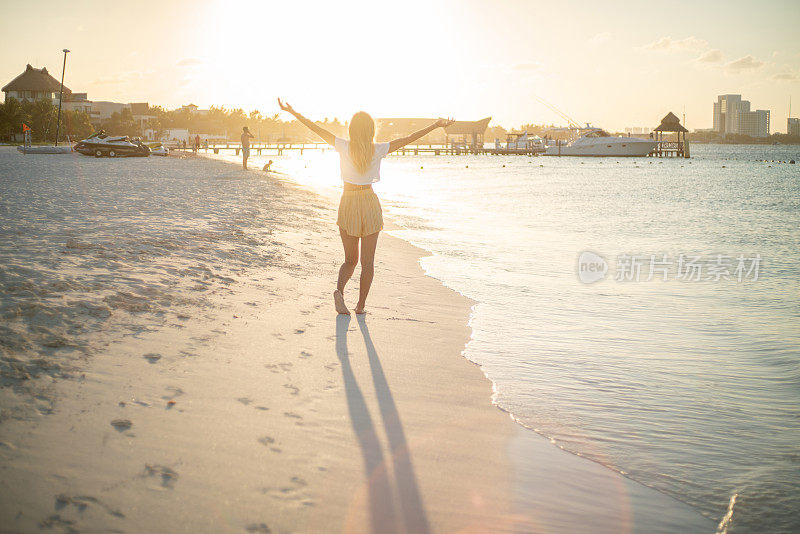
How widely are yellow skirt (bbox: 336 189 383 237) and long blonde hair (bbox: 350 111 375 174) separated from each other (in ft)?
0.85

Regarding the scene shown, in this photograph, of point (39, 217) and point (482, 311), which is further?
point (39, 217)

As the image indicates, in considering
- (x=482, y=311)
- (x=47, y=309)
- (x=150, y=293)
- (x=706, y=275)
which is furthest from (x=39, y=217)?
(x=706, y=275)

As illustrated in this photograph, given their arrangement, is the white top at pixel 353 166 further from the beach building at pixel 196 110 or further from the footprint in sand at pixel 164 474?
the beach building at pixel 196 110

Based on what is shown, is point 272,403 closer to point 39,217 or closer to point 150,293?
point 150,293

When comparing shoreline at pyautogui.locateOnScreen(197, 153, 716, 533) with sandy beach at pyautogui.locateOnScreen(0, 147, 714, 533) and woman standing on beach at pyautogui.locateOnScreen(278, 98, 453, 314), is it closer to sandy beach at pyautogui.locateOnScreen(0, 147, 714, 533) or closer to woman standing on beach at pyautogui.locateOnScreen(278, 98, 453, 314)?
sandy beach at pyautogui.locateOnScreen(0, 147, 714, 533)

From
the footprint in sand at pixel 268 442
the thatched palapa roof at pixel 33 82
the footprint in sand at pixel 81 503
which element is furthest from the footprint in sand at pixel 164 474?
the thatched palapa roof at pixel 33 82

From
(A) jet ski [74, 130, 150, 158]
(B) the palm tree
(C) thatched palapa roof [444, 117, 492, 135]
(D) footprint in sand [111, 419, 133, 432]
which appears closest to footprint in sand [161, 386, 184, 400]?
(D) footprint in sand [111, 419, 133, 432]

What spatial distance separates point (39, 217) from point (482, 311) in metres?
6.19

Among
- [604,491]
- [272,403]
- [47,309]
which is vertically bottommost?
[604,491]

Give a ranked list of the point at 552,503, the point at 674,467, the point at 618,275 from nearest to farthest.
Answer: the point at 552,503 < the point at 674,467 < the point at 618,275

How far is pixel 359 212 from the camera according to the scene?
5.01m

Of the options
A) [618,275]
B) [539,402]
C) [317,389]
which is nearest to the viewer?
[317,389]

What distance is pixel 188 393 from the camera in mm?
3209

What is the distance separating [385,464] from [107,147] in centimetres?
3662
